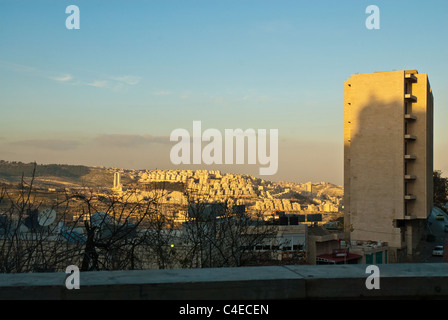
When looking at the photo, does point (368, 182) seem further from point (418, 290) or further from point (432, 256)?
point (418, 290)

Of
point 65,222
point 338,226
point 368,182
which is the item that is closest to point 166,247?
point 65,222

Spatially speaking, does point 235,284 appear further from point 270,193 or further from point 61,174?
point 270,193

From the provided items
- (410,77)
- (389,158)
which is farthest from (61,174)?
(410,77)

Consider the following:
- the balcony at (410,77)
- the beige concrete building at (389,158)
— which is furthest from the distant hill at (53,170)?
the balcony at (410,77)

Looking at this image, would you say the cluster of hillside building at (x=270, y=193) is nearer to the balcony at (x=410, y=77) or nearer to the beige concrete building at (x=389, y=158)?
the beige concrete building at (x=389, y=158)

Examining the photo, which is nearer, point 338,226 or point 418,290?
point 418,290
